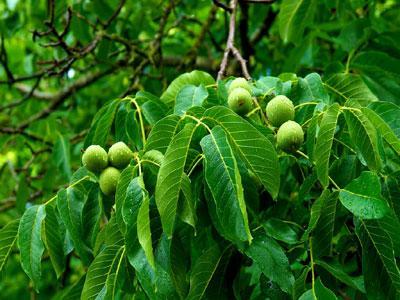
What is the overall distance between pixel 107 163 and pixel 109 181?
2.9 inches

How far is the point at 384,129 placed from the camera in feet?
4.60

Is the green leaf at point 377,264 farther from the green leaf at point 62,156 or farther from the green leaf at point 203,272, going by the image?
the green leaf at point 62,156

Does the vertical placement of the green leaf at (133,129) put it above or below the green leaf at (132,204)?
below

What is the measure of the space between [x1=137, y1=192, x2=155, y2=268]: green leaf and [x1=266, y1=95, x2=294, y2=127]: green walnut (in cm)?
48

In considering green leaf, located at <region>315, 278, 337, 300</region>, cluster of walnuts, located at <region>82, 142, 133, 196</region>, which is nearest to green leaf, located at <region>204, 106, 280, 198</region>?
green leaf, located at <region>315, 278, 337, 300</region>

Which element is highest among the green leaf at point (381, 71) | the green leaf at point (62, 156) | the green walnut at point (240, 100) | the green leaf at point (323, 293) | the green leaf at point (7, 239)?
the green walnut at point (240, 100)

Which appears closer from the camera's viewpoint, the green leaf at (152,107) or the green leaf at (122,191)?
the green leaf at (122,191)

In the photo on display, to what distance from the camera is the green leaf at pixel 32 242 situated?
4.92 feet

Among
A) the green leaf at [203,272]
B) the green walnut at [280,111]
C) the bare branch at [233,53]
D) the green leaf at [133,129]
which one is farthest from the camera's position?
the bare branch at [233,53]

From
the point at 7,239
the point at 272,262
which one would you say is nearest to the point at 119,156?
the point at 7,239

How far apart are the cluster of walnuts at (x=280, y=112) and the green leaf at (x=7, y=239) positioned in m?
0.69

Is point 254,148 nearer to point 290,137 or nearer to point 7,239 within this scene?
point 290,137

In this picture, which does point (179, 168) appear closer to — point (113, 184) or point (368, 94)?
point (113, 184)

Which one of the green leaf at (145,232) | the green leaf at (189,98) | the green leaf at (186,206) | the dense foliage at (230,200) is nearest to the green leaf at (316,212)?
the dense foliage at (230,200)
